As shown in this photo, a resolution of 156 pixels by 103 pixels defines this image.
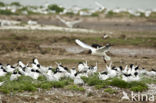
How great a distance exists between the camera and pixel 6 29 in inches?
1076

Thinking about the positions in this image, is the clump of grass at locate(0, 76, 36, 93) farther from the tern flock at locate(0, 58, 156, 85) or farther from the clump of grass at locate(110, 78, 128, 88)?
the clump of grass at locate(110, 78, 128, 88)

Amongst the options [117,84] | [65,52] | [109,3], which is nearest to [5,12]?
[65,52]

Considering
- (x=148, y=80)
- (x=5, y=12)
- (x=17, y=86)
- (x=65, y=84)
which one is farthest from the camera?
(x=5, y=12)

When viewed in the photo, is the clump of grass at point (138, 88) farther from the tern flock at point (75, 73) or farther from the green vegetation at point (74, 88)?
the green vegetation at point (74, 88)

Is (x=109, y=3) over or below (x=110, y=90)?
below

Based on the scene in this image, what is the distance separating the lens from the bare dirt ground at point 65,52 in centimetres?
1191

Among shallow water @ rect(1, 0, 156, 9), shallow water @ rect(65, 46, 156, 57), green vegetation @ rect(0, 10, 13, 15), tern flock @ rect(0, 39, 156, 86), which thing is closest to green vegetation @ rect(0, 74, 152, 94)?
tern flock @ rect(0, 39, 156, 86)

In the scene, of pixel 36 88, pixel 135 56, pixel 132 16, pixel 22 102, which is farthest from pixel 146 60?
pixel 132 16

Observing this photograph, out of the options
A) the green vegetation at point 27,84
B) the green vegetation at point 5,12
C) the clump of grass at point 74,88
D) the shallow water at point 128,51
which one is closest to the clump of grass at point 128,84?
the clump of grass at point 74,88

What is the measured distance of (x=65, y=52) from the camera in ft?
69.4

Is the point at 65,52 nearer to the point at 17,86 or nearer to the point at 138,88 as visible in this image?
the point at 17,86

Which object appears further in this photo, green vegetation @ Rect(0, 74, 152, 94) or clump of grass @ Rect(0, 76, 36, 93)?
green vegetation @ Rect(0, 74, 152, 94)

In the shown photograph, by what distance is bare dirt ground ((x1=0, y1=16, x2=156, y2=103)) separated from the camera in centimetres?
1191

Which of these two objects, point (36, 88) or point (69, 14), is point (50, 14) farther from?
point (36, 88)
